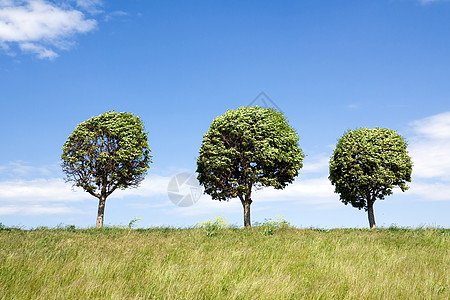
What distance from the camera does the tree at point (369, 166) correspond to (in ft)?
110

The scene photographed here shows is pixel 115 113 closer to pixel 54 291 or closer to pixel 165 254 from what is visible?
pixel 165 254

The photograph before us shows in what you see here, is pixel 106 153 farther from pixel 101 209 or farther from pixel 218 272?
pixel 218 272

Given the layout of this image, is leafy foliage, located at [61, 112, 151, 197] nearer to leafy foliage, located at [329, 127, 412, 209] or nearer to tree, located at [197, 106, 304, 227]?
tree, located at [197, 106, 304, 227]

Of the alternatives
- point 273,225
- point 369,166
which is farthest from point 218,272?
point 369,166

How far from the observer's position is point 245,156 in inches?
1200

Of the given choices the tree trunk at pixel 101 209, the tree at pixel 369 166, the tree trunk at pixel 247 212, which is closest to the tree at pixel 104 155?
the tree trunk at pixel 101 209

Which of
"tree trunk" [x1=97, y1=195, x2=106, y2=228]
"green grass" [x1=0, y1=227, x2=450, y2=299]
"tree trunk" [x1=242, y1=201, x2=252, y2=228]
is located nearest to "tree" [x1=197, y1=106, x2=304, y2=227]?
"tree trunk" [x1=242, y1=201, x2=252, y2=228]

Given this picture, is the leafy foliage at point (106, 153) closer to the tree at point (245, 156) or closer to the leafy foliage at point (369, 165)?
the tree at point (245, 156)

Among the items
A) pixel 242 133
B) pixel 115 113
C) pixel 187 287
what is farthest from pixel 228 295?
pixel 115 113

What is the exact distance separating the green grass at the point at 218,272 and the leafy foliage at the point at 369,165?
814 inches

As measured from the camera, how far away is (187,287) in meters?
8.02

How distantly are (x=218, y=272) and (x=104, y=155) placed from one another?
22.2 metres

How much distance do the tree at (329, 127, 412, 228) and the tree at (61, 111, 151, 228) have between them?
19346mm

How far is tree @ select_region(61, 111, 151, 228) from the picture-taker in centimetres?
2944
